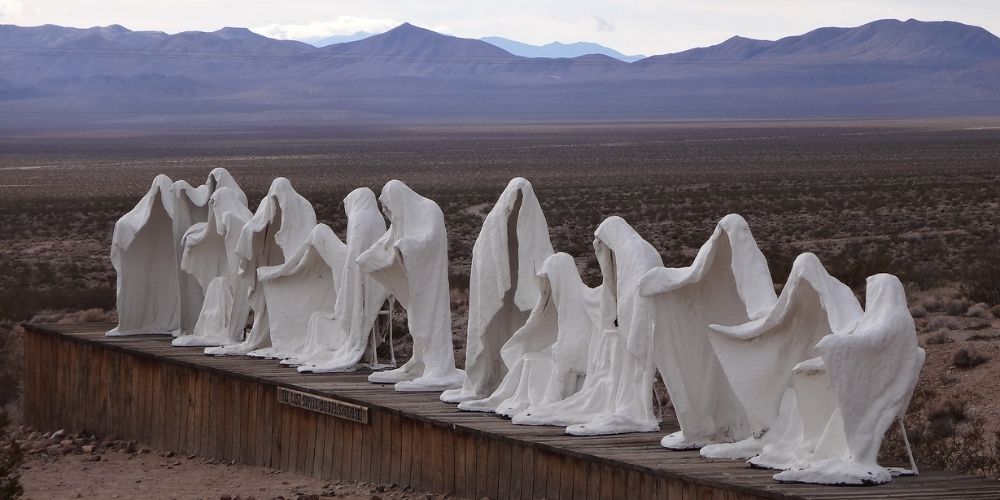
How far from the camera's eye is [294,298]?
14930mm

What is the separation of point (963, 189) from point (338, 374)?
36974 mm

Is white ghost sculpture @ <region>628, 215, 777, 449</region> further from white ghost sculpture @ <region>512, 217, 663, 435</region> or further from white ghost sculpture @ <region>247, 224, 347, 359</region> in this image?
white ghost sculpture @ <region>247, 224, 347, 359</region>

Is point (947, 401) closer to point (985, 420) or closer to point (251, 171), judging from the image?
point (985, 420)

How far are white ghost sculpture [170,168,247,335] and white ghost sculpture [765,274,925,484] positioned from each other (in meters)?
9.06

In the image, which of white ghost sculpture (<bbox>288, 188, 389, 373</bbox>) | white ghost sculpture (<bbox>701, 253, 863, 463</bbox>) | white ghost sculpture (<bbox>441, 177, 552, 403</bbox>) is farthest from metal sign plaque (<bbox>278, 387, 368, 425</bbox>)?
white ghost sculpture (<bbox>701, 253, 863, 463</bbox>)

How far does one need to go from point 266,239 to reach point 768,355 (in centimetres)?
699

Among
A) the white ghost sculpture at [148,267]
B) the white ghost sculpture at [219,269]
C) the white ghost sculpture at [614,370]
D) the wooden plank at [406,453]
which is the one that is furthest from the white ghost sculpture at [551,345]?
the white ghost sculpture at [148,267]

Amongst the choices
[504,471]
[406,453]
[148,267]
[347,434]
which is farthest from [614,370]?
[148,267]

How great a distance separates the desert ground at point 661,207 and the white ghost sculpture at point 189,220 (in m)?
2.03

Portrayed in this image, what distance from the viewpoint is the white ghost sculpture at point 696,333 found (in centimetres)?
1015

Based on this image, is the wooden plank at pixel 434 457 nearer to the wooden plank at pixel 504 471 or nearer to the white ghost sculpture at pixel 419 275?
the wooden plank at pixel 504 471

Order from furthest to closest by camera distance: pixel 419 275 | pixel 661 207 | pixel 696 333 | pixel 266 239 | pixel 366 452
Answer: pixel 661 207 → pixel 266 239 → pixel 419 275 → pixel 366 452 → pixel 696 333

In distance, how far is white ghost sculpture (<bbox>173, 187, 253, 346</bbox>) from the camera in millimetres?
15695

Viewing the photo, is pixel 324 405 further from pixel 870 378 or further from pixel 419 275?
pixel 870 378
